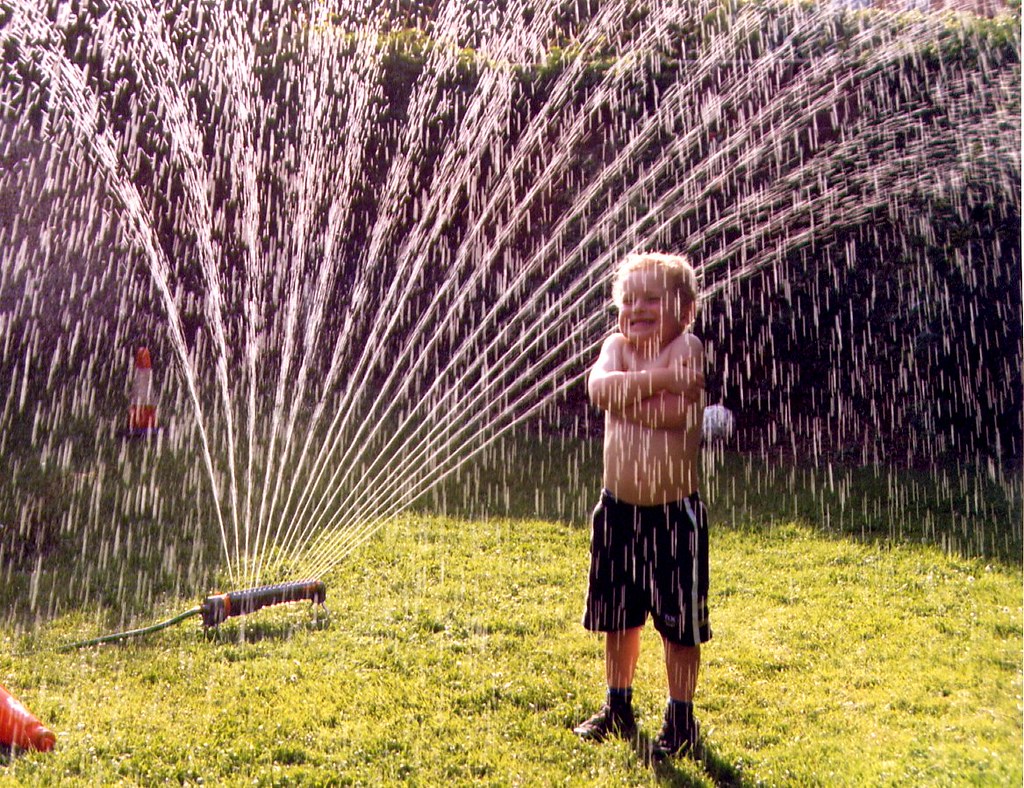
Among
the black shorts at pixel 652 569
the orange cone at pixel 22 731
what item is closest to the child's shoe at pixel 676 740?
the black shorts at pixel 652 569

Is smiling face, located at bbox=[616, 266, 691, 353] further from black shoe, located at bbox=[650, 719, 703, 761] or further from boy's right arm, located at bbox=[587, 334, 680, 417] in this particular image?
black shoe, located at bbox=[650, 719, 703, 761]

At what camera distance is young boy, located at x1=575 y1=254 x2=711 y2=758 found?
123 inches

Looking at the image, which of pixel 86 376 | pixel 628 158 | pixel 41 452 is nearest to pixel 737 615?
pixel 628 158

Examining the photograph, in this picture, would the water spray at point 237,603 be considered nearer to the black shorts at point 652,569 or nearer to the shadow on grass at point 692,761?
the black shorts at point 652,569

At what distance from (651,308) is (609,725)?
4.36ft

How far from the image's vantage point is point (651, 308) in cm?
322

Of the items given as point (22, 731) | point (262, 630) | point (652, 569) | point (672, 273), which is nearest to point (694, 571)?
point (652, 569)

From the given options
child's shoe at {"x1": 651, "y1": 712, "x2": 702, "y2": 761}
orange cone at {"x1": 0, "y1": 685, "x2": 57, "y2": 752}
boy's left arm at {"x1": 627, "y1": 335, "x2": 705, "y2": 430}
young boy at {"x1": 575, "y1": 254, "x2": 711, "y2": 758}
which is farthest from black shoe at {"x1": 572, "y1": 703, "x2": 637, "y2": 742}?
orange cone at {"x1": 0, "y1": 685, "x2": 57, "y2": 752}

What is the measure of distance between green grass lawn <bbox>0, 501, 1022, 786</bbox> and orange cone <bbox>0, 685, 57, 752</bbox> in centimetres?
6

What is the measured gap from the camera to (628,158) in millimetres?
7871

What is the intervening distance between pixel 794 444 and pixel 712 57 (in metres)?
2.97

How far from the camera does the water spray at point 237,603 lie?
4.05m

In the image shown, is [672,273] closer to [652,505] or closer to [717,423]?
[652,505]

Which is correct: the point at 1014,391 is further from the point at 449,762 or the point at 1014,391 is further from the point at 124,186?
the point at 124,186
